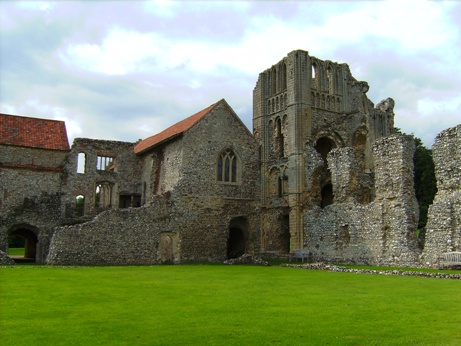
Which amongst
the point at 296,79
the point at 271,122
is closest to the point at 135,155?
the point at 271,122

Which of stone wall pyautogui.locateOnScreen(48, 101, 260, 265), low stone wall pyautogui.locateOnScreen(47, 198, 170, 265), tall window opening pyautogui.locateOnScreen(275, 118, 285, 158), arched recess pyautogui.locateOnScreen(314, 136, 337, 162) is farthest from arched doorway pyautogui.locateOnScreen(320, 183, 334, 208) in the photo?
low stone wall pyautogui.locateOnScreen(47, 198, 170, 265)

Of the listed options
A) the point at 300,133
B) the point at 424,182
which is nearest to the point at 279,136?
the point at 300,133

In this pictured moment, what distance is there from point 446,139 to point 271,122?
15.1 meters

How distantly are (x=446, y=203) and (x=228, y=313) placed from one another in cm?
1760

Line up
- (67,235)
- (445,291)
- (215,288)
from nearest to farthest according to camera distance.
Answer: (445,291) < (215,288) < (67,235)

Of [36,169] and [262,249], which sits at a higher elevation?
[36,169]

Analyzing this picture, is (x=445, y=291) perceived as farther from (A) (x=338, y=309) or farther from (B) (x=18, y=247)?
(B) (x=18, y=247)

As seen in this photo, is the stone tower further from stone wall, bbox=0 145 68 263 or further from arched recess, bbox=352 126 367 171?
stone wall, bbox=0 145 68 263

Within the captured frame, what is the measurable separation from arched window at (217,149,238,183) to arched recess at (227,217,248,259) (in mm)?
2959

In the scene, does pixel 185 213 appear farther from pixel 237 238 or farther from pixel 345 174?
pixel 345 174

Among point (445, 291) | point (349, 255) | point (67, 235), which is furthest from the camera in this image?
point (349, 255)

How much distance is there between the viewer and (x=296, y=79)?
35.4 m

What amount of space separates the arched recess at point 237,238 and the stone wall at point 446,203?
13212 mm

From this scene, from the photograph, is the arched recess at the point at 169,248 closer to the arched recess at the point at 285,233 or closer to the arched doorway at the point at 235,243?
the arched doorway at the point at 235,243
